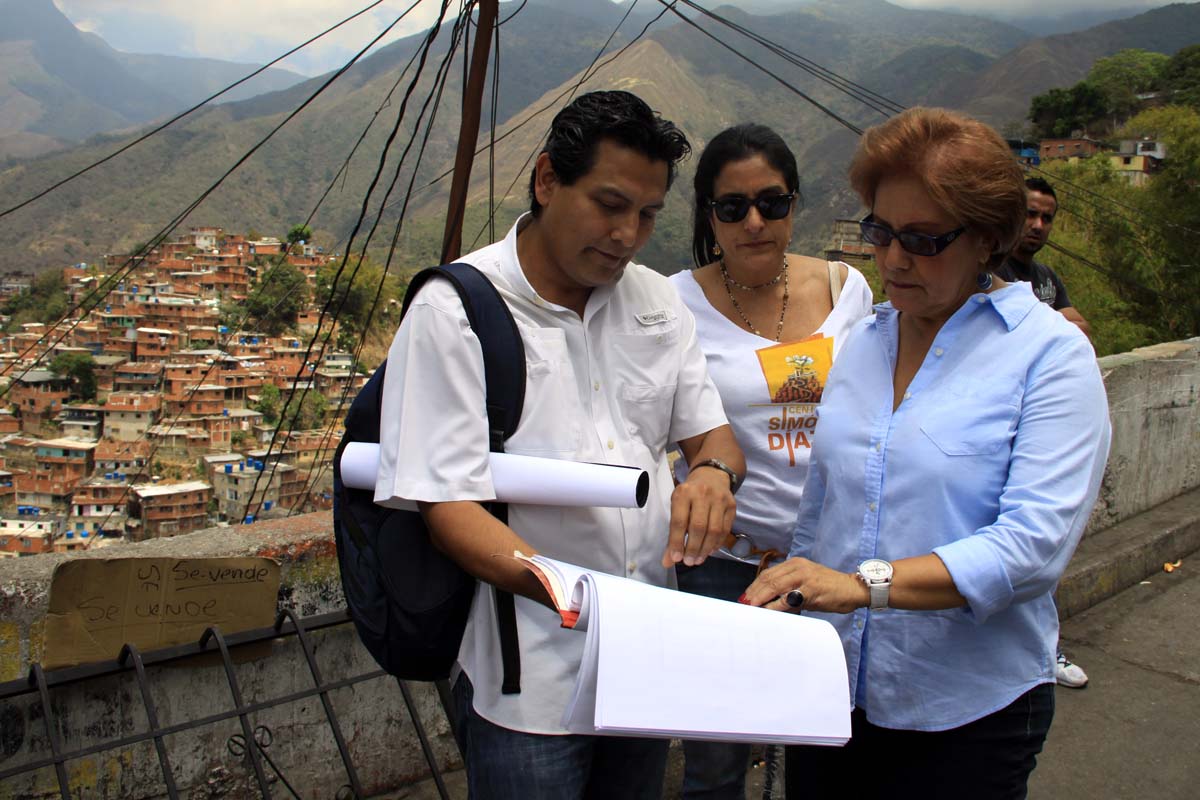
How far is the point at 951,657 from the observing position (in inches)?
55.7

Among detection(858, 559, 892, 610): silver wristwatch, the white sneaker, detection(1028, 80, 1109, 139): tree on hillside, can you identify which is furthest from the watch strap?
detection(1028, 80, 1109, 139): tree on hillside

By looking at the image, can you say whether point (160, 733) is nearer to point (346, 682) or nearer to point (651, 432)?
point (346, 682)

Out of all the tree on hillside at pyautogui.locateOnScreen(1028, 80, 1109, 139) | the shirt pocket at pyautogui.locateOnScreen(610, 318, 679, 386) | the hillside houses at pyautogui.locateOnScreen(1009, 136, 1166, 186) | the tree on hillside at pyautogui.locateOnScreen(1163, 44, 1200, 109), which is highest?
the tree on hillside at pyautogui.locateOnScreen(1163, 44, 1200, 109)

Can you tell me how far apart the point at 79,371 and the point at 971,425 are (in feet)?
127

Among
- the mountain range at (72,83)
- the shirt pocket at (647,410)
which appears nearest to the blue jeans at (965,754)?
the shirt pocket at (647,410)

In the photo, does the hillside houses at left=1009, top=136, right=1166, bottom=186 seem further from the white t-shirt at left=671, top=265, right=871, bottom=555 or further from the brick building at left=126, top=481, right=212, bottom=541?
the white t-shirt at left=671, top=265, right=871, bottom=555

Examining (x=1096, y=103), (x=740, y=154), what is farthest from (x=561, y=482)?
(x=1096, y=103)

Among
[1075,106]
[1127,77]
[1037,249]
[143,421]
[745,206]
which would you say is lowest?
[143,421]

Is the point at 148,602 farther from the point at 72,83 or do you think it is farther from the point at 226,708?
the point at 72,83

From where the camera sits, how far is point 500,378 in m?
1.34

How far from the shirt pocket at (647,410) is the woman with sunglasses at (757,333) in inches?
16.4

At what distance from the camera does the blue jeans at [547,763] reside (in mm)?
1352

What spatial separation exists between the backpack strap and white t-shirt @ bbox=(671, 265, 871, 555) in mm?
708

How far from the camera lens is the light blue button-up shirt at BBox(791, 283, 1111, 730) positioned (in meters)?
1.29
